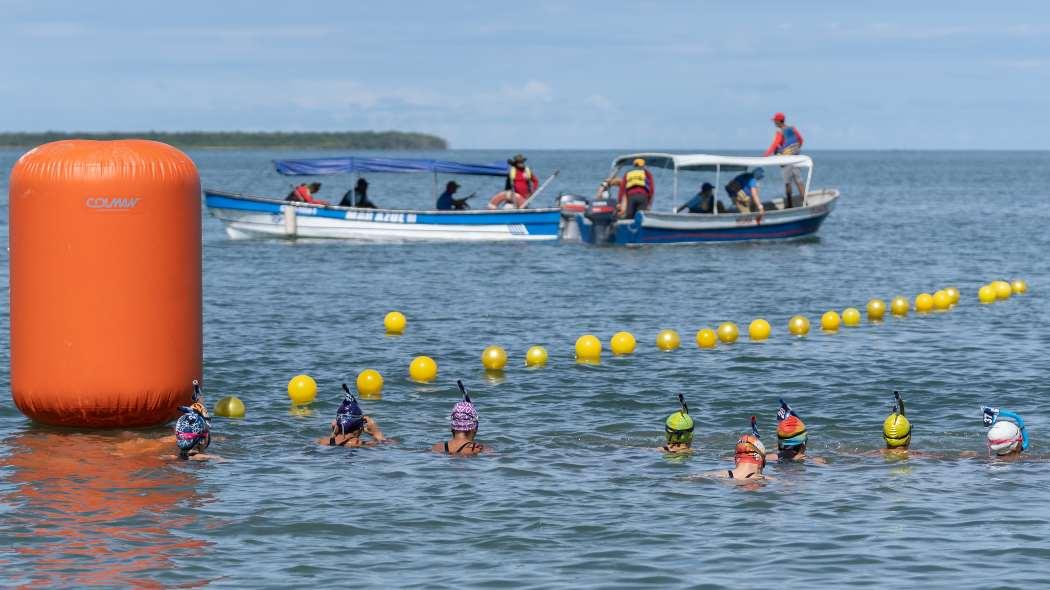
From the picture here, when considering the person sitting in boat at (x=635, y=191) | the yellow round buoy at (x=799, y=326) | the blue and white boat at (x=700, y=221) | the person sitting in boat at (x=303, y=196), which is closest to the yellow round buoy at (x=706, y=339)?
the yellow round buoy at (x=799, y=326)

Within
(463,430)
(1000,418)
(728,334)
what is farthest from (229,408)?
(728,334)

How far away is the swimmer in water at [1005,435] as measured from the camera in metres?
14.1

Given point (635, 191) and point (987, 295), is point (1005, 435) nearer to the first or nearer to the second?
point (987, 295)

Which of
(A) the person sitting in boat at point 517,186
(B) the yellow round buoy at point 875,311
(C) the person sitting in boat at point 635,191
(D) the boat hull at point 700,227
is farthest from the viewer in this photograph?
(A) the person sitting in boat at point 517,186

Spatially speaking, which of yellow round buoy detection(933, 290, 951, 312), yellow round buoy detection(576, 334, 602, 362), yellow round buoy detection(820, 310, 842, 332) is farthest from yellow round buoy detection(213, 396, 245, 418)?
yellow round buoy detection(933, 290, 951, 312)

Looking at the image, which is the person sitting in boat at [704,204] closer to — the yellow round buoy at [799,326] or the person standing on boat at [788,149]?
the person standing on boat at [788,149]

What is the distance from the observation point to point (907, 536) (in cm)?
1180

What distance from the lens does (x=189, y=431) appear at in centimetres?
1382

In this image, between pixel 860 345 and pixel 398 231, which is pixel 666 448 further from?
pixel 398 231

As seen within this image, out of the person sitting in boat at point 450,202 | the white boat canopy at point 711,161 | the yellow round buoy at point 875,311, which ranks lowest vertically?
the yellow round buoy at point 875,311

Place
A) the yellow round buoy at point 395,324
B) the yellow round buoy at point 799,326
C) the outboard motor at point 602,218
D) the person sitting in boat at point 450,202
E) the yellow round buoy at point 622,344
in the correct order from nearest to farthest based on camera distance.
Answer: the yellow round buoy at point 622,344 < the yellow round buoy at point 799,326 < the yellow round buoy at point 395,324 < the outboard motor at point 602,218 < the person sitting in boat at point 450,202

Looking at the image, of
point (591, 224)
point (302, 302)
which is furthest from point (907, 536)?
point (591, 224)

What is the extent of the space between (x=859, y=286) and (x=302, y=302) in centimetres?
1194

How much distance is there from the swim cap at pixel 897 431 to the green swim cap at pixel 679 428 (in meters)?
1.91
